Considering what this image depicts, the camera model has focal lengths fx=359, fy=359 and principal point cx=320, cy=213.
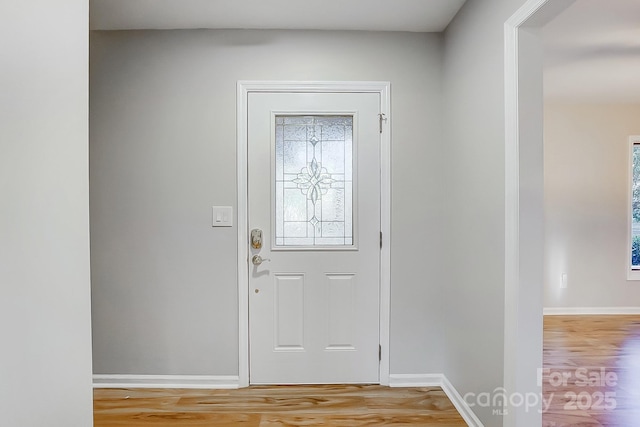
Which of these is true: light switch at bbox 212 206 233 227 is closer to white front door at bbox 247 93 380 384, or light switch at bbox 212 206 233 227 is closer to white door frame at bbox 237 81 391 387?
white door frame at bbox 237 81 391 387

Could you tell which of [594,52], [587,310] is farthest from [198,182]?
[587,310]

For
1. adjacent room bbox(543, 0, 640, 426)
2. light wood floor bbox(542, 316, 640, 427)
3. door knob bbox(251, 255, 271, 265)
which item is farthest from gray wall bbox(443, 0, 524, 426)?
adjacent room bbox(543, 0, 640, 426)

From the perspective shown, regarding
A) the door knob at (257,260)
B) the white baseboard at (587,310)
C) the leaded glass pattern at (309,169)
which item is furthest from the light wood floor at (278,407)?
the white baseboard at (587,310)

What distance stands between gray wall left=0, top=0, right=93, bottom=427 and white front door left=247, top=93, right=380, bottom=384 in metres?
1.51

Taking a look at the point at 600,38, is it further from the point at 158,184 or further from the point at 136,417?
the point at 136,417

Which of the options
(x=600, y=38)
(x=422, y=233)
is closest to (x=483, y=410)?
(x=422, y=233)

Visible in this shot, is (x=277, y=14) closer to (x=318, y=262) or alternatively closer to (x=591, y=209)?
(x=318, y=262)

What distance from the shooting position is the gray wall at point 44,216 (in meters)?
0.73

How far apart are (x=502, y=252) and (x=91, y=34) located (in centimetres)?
289

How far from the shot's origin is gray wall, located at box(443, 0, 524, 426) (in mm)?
1724

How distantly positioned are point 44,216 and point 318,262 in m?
1.78

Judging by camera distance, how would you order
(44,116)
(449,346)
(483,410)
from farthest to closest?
1. (449,346)
2. (483,410)
3. (44,116)

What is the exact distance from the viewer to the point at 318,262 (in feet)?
8.06

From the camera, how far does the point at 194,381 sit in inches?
96.7
